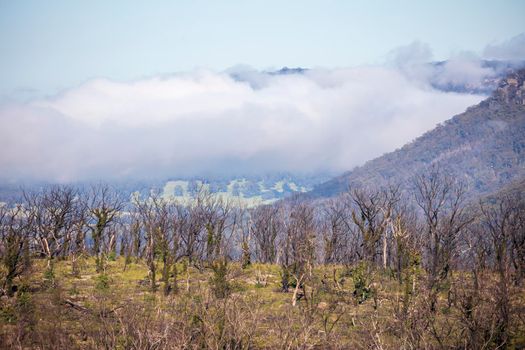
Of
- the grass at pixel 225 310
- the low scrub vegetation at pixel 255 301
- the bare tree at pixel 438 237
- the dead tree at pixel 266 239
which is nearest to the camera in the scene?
the low scrub vegetation at pixel 255 301

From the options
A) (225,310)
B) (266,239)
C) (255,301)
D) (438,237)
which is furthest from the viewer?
(266,239)

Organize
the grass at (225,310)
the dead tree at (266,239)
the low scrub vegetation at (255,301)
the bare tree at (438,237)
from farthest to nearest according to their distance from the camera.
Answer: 1. the dead tree at (266,239)
2. the bare tree at (438,237)
3. the grass at (225,310)
4. the low scrub vegetation at (255,301)

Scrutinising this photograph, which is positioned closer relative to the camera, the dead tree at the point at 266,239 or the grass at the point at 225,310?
the grass at the point at 225,310

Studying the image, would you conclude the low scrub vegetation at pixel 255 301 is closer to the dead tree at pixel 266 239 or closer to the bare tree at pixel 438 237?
the bare tree at pixel 438 237

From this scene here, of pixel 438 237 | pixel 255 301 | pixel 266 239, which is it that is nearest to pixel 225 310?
pixel 255 301

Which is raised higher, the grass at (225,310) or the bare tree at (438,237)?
the bare tree at (438,237)

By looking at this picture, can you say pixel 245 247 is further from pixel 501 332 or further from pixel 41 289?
pixel 501 332

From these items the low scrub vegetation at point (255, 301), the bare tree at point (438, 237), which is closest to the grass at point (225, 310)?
the low scrub vegetation at point (255, 301)

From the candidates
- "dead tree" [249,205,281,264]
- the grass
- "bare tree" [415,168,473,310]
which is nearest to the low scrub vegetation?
the grass

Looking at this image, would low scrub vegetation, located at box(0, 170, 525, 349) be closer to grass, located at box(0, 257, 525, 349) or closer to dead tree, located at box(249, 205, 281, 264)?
grass, located at box(0, 257, 525, 349)

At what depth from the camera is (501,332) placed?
32031 mm

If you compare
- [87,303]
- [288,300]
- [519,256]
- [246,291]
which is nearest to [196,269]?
[246,291]

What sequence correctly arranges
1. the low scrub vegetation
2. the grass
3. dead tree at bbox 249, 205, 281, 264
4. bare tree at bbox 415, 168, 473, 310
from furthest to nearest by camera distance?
dead tree at bbox 249, 205, 281, 264 < bare tree at bbox 415, 168, 473, 310 < the grass < the low scrub vegetation

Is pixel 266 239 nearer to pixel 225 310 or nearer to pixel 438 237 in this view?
pixel 438 237
